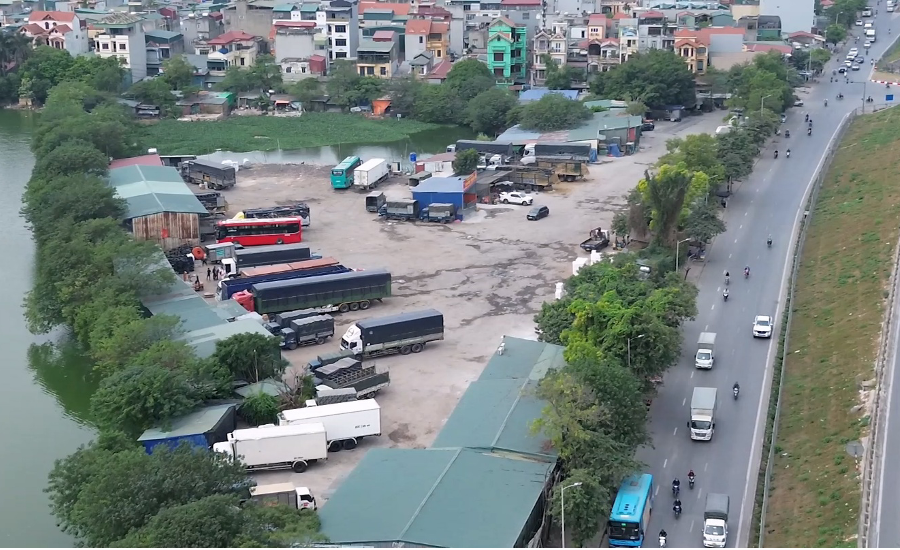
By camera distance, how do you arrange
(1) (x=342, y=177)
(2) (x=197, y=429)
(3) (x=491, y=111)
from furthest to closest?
(3) (x=491, y=111), (1) (x=342, y=177), (2) (x=197, y=429)

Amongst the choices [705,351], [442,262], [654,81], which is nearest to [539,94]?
[654,81]

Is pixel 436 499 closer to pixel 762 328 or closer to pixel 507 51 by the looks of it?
pixel 762 328

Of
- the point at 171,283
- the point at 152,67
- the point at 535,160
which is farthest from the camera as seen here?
the point at 152,67

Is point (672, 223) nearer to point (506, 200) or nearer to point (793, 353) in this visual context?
point (793, 353)

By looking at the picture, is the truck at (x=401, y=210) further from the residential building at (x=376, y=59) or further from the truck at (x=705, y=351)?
the residential building at (x=376, y=59)

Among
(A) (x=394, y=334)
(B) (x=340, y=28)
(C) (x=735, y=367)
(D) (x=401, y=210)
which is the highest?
(B) (x=340, y=28)

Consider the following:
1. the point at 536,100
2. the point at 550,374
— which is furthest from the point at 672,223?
the point at 536,100
